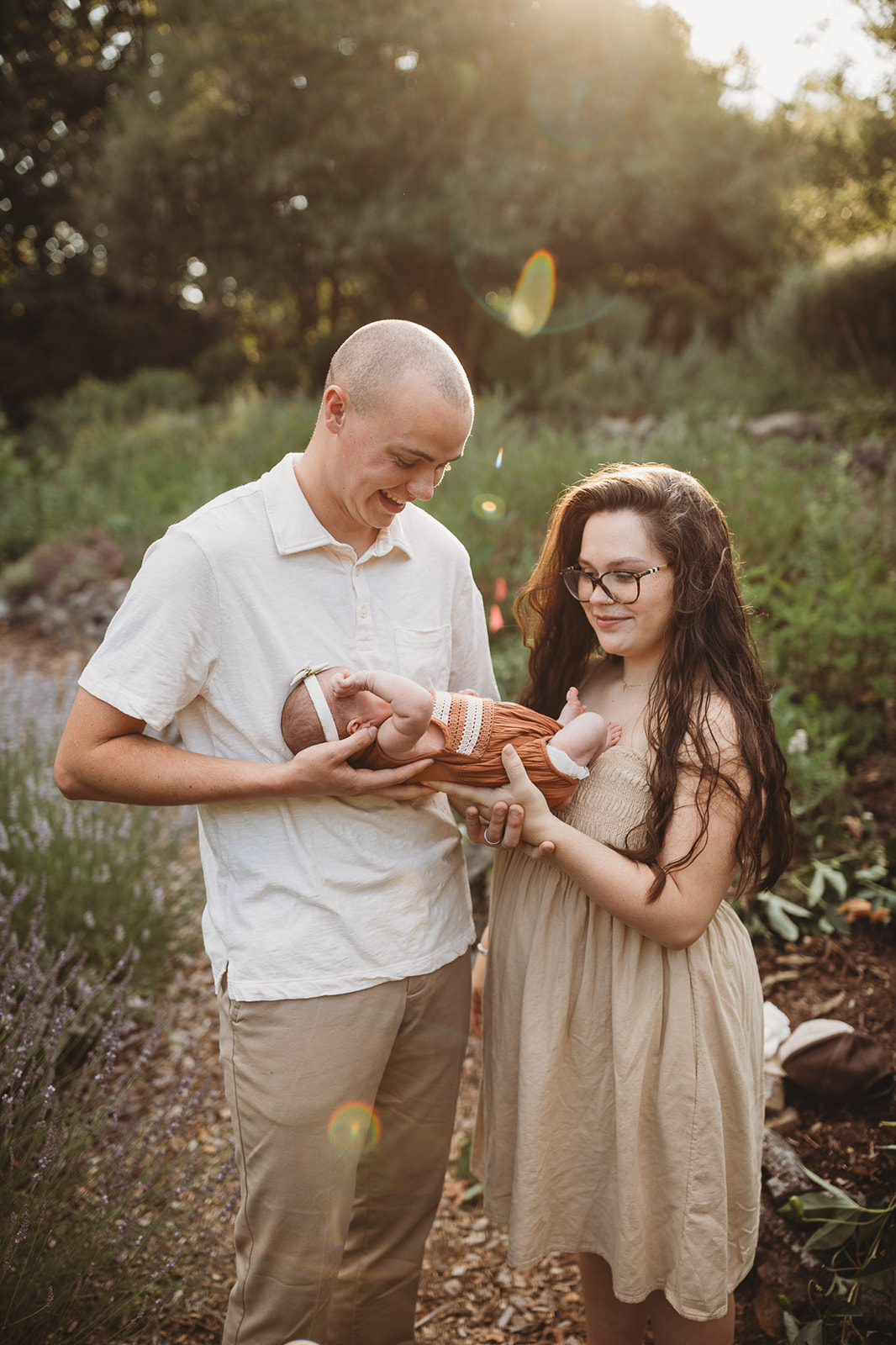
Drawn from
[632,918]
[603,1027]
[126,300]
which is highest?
[126,300]

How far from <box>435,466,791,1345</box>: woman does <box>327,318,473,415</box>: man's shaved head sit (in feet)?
1.52

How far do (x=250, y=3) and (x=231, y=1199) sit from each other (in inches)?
659

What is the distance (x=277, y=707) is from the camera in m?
1.79

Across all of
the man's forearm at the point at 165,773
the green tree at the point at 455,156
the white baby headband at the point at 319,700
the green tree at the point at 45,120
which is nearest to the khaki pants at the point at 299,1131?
the man's forearm at the point at 165,773

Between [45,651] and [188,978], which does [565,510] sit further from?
[45,651]

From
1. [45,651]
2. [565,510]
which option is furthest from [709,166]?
[565,510]

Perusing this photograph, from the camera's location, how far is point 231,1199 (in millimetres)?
2004

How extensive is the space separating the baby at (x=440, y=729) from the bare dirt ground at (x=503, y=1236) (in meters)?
1.00

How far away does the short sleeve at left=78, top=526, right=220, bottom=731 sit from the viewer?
1.62 m

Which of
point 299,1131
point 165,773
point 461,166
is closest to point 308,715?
point 165,773

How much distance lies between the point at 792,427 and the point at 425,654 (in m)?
7.09

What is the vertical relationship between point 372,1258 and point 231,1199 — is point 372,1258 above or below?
below

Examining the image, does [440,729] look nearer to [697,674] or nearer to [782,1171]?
[697,674]

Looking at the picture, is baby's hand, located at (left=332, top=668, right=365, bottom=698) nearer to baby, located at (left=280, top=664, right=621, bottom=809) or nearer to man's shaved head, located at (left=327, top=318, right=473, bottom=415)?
baby, located at (left=280, top=664, right=621, bottom=809)
